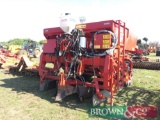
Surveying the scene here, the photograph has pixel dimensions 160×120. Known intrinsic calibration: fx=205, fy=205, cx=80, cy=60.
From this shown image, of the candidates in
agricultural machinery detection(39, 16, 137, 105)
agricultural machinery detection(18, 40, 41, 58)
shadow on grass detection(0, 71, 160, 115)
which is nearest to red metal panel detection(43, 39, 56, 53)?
agricultural machinery detection(39, 16, 137, 105)

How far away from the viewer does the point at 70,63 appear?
5234 mm

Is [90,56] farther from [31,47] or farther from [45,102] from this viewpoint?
[31,47]

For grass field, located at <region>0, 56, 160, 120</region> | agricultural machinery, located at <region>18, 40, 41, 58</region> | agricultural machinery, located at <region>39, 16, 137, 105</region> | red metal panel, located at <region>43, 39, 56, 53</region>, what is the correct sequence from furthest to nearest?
agricultural machinery, located at <region>18, 40, 41, 58</region> → red metal panel, located at <region>43, 39, 56, 53</region> → agricultural machinery, located at <region>39, 16, 137, 105</region> → grass field, located at <region>0, 56, 160, 120</region>

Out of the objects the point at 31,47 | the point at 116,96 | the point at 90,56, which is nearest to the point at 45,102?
the point at 90,56

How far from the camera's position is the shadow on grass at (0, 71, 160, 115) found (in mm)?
4905

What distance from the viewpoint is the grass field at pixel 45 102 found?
4094mm

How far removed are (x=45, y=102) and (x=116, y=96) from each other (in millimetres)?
1895

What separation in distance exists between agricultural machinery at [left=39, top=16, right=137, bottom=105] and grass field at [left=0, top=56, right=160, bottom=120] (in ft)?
1.07

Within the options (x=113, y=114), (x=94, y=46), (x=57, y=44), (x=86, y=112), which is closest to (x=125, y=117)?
(x=113, y=114)

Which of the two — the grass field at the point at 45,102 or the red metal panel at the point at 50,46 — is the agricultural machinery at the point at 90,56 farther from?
the grass field at the point at 45,102

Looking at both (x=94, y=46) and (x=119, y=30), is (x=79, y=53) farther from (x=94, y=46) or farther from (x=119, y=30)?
(x=119, y=30)

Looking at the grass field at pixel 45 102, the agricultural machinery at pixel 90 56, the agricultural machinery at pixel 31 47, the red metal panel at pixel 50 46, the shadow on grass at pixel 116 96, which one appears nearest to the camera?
the grass field at pixel 45 102

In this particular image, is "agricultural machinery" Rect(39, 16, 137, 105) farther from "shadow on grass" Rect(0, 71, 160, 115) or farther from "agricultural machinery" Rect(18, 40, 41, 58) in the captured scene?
"agricultural machinery" Rect(18, 40, 41, 58)

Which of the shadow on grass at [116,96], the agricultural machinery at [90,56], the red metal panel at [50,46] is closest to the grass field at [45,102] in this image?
the shadow on grass at [116,96]
